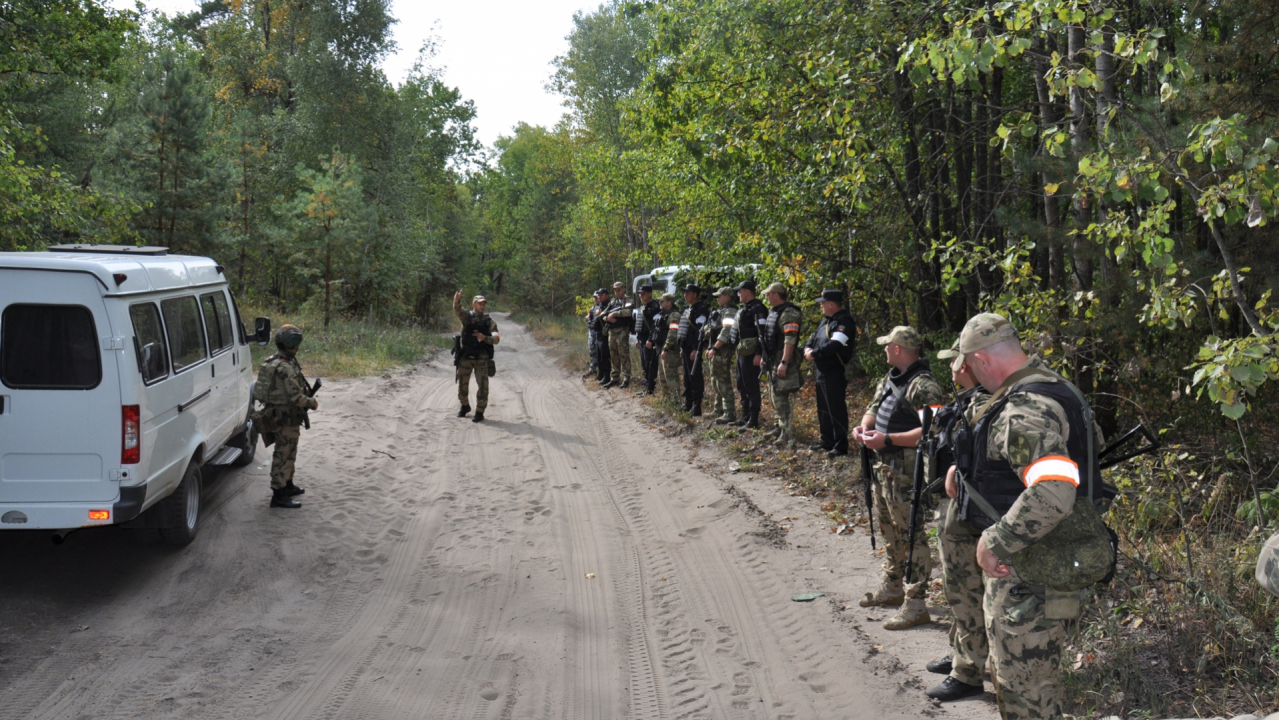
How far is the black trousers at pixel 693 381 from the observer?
1211cm

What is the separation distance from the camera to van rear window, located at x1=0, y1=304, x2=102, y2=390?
5305 millimetres

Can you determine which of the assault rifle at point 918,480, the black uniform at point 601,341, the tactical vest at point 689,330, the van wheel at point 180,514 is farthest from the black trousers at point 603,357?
the assault rifle at point 918,480

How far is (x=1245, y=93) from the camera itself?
5.17 meters

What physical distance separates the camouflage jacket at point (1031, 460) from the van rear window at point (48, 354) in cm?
545

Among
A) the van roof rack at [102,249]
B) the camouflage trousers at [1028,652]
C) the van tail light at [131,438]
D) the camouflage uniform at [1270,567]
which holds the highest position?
the van roof rack at [102,249]

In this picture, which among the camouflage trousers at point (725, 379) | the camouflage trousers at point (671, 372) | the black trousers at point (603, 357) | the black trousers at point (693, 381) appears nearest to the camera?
the camouflage trousers at point (725, 379)

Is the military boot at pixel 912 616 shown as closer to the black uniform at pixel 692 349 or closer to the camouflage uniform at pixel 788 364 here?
the camouflage uniform at pixel 788 364

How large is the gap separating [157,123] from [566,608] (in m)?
21.4

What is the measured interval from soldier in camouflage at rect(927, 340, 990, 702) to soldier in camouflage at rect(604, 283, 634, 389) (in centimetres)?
1182

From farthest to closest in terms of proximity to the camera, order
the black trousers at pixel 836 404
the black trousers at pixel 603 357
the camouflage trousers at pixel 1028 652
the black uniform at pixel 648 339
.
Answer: the black trousers at pixel 603 357
the black uniform at pixel 648 339
the black trousers at pixel 836 404
the camouflage trousers at pixel 1028 652

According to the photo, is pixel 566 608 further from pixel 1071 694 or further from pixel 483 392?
pixel 483 392

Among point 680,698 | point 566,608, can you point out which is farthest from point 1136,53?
point 566,608

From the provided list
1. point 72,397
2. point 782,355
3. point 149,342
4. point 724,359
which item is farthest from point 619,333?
point 72,397

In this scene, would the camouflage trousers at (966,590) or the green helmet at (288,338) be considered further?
the green helmet at (288,338)
